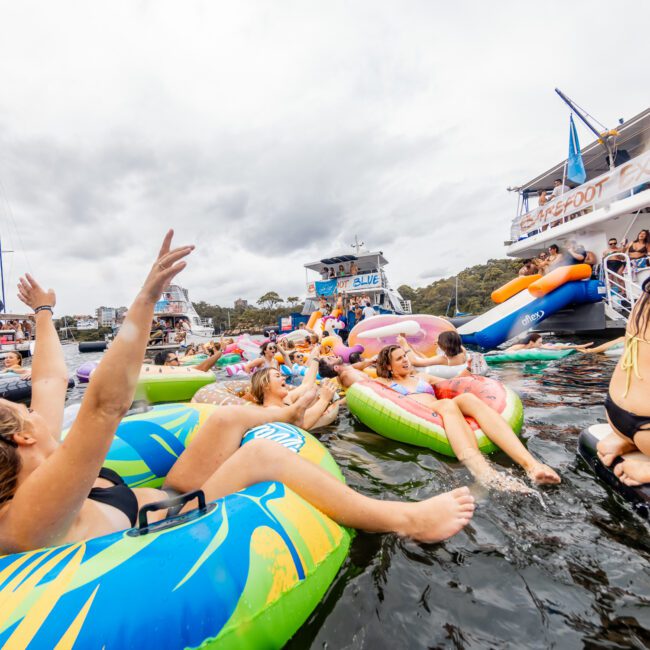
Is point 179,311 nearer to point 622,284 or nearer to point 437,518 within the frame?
point 622,284

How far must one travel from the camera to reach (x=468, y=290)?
1698 inches

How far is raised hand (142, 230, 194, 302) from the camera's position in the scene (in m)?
1.07

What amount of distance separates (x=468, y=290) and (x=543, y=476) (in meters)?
44.1

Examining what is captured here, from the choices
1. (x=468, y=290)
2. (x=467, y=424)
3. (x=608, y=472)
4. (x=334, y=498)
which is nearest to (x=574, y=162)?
(x=467, y=424)

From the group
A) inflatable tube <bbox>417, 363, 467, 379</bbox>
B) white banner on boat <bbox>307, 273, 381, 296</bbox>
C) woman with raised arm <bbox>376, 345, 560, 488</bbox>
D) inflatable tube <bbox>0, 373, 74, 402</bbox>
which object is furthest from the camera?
white banner on boat <bbox>307, 273, 381, 296</bbox>

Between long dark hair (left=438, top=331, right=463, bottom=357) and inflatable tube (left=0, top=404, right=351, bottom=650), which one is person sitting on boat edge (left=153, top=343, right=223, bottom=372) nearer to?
long dark hair (left=438, top=331, right=463, bottom=357)

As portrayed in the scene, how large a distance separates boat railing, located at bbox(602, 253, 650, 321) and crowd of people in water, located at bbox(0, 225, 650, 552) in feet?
Result: 24.5

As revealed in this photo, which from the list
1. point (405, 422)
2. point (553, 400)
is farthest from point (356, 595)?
point (553, 400)

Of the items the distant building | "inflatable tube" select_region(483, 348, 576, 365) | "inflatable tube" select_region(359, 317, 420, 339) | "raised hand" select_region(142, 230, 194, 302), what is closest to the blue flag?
"inflatable tube" select_region(483, 348, 576, 365)

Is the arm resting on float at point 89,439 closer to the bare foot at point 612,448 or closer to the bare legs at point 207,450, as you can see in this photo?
the bare legs at point 207,450

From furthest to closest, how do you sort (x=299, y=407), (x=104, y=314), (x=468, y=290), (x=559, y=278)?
(x=104, y=314) < (x=468, y=290) < (x=559, y=278) < (x=299, y=407)

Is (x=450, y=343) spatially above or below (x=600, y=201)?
below

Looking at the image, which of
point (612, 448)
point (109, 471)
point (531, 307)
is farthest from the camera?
point (531, 307)

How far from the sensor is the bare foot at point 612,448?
2.07 m
